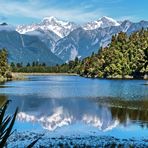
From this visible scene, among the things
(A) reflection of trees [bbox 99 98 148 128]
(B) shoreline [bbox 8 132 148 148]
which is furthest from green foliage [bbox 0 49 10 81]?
(B) shoreline [bbox 8 132 148 148]

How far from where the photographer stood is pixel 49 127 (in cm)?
3381

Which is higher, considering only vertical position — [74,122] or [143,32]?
[143,32]

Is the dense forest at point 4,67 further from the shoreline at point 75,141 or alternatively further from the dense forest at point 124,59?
the shoreline at point 75,141

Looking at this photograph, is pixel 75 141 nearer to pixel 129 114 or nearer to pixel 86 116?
pixel 86 116

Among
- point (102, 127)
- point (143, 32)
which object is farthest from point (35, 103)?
point (143, 32)

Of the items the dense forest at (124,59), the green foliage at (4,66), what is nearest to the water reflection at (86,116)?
the green foliage at (4,66)

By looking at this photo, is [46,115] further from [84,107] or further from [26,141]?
[26,141]

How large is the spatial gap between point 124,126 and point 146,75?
111m

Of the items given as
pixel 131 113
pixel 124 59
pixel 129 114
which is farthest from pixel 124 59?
pixel 129 114

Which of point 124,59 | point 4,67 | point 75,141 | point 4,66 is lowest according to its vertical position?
point 75,141

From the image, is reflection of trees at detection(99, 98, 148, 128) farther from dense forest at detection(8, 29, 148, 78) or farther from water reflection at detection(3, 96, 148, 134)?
dense forest at detection(8, 29, 148, 78)

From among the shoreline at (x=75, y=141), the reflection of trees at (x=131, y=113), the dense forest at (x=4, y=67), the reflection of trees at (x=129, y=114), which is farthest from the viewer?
the dense forest at (x=4, y=67)

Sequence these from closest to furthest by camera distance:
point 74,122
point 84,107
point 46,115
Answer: point 74,122
point 46,115
point 84,107

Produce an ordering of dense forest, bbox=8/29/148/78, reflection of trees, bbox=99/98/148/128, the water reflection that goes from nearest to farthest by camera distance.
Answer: the water reflection, reflection of trees, bbox=99/98/148/128, dense forest, bbox=8/29/148/78
